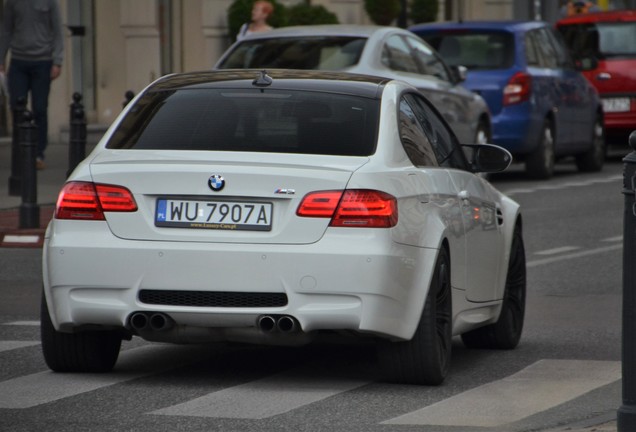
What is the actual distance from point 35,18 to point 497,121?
17.0 feet

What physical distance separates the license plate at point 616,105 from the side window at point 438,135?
1606cm

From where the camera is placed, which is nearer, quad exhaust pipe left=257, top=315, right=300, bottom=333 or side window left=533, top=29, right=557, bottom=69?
quad exhaust pipe left=257, top=315, right=300, bottom=333

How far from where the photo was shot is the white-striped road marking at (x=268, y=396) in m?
6.95

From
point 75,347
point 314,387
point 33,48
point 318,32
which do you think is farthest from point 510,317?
point 33,48

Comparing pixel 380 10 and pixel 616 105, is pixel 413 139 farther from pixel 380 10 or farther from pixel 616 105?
pixel 380 10

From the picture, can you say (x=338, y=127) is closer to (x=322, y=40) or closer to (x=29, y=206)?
(x=29, y=206)

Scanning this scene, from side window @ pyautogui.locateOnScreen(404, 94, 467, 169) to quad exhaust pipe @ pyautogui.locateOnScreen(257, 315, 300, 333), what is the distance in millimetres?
Answer: 1499

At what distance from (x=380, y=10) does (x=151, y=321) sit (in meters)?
29.5

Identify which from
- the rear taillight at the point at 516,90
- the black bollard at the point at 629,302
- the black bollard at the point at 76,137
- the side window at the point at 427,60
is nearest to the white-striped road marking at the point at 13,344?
the black bollard at the point at 629,302

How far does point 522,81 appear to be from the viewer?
20.2m

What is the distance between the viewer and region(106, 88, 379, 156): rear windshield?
25.2 ft

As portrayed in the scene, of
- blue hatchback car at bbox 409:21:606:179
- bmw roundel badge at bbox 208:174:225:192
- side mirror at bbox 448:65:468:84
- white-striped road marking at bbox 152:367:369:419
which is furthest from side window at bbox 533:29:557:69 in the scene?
bmw roundel badge at bbox 208:174:225:192

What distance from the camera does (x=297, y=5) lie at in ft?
101

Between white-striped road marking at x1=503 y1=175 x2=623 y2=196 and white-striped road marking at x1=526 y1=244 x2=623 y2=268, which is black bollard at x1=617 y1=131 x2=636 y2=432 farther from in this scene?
white-striped road marking at x1=503 y1=175 x2=623 y2=196
